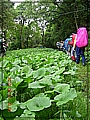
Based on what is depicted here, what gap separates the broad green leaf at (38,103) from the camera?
3.21ft

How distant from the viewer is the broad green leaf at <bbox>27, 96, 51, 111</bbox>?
977 millimetres

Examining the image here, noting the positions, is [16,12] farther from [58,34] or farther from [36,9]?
[58,34]

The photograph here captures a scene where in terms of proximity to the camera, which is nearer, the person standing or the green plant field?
the green plant field

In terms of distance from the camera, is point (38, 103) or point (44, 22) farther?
point (44, 22)

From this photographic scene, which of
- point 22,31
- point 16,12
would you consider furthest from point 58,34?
point 16,12

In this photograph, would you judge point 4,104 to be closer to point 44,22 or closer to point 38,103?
point 38,103

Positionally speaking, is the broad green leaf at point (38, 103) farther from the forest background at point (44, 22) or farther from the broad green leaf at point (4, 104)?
the forest background at point (44, 22)

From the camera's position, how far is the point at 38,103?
1.00m

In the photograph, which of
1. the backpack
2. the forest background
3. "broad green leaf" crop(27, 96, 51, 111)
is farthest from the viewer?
the forest background

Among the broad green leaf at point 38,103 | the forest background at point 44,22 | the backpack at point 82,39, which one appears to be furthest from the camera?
the forest background at point 44,22

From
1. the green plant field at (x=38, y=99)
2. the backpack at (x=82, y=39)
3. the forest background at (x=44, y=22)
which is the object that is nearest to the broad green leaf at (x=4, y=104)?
the green plant field at (x=38, y=99)

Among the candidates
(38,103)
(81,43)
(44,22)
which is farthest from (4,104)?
(44,22)

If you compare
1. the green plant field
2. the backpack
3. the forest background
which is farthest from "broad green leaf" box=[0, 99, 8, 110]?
the forest background

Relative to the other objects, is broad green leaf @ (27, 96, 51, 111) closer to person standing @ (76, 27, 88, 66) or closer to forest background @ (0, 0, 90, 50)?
person standing @ (76, 27, 88, 66)
